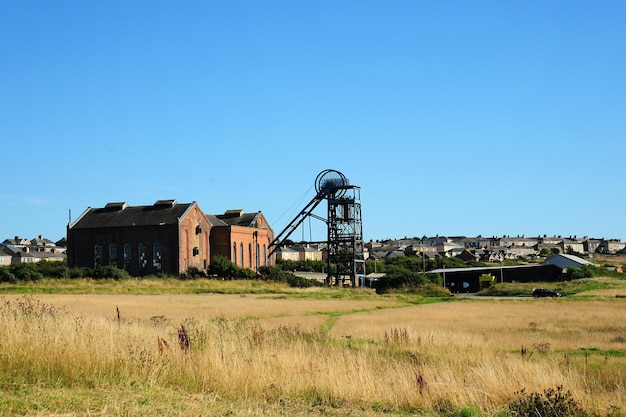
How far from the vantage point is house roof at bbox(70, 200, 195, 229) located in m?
73.2

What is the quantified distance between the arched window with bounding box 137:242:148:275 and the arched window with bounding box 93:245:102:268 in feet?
16.6

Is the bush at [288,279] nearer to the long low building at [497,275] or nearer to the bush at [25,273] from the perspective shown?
the long low building at [497,275]

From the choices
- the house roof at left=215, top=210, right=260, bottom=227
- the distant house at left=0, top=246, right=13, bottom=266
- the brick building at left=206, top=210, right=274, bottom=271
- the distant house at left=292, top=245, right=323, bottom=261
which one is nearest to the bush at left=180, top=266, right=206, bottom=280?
the brick building at left=206, top=210, right=274, bottom=271

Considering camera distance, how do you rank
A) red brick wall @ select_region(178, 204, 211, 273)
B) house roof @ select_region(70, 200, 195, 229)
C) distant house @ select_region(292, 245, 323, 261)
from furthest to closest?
distant house @ select_region(292, 245, 323, 261) → house roof @ select_region(70, 200, 195, 229) → red brick wall @ select_region(178, 204, 211, 273)

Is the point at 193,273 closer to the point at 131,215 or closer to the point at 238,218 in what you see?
the point at 131,215

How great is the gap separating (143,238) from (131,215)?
420 centimetres

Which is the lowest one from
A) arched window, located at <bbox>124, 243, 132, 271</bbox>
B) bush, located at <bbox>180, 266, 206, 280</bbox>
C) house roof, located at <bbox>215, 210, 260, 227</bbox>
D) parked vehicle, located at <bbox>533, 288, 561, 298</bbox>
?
parked vehicle, located at <bbox>533, 288, 561, 298</bbox>

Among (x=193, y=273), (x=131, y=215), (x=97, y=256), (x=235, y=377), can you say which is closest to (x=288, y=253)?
(x=131, y=215)

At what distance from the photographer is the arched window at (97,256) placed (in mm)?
75688

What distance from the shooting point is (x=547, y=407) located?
971 centimetres

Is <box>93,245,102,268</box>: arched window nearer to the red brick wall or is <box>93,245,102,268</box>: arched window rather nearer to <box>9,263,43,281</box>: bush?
<box>9,263,43,281</box>: bush

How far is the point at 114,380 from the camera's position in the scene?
32.6ft

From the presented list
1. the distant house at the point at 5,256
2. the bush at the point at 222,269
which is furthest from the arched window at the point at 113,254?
the distant house at the point at 5,256

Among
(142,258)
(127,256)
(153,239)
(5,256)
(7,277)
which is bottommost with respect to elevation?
(7,277)
